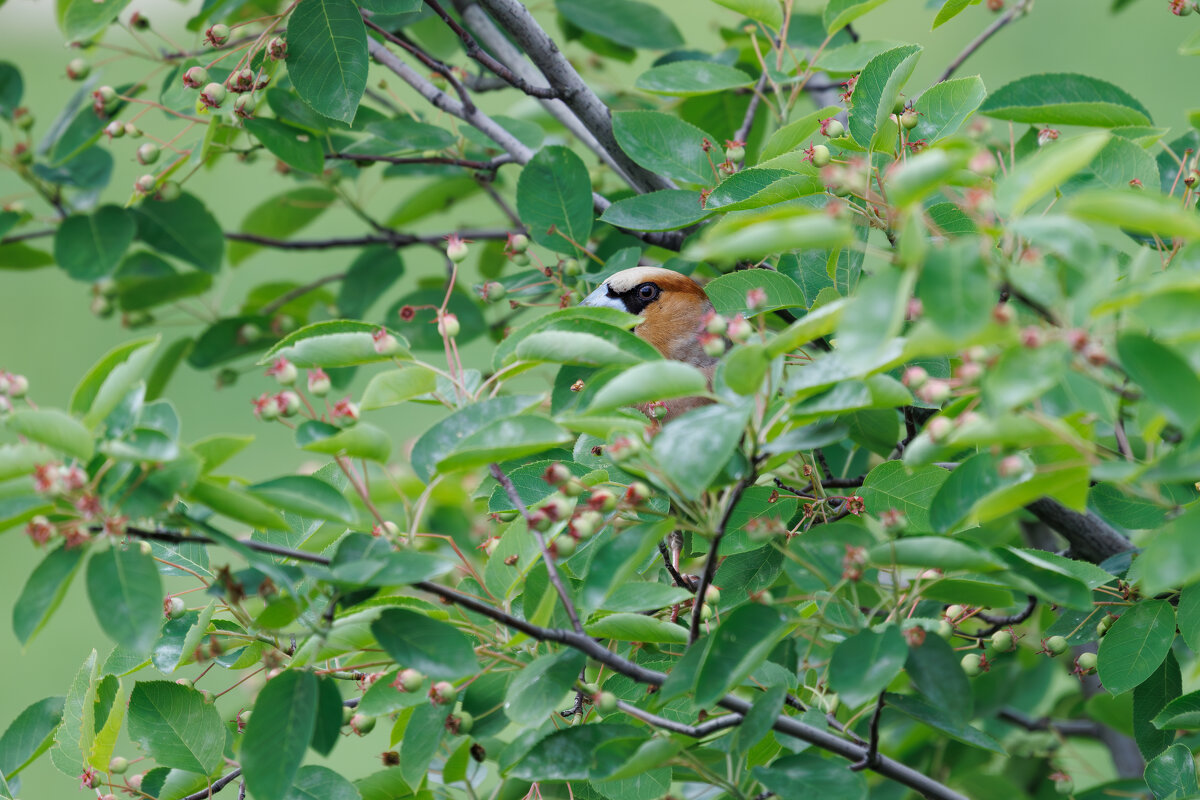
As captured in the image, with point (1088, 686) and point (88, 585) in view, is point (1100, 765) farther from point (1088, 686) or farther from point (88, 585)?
point (88, 585)

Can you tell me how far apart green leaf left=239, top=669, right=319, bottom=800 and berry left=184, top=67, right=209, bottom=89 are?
0.93 meters

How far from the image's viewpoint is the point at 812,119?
1.34m

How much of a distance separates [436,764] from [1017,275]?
1.04 metres

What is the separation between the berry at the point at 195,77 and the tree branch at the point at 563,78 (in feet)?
1.35

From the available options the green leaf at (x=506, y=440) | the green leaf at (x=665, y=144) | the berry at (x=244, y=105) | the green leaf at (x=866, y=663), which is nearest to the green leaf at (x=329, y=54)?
the berry at (x=244, y=105)

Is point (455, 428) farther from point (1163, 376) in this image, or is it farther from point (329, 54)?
point (329, 54)

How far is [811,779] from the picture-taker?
913mm

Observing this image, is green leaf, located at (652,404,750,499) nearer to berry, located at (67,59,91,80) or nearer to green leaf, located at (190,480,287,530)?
green leaf, located at (190,480,287,530)

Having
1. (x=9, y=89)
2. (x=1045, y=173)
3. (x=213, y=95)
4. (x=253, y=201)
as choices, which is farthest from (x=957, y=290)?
(x=253, y=201)

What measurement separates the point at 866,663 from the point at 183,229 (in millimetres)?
1673

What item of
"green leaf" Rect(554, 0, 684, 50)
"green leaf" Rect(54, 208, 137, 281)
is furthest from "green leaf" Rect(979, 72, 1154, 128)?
"green leaf" Rect(54, 208, 137, 281)

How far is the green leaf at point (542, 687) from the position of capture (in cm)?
90

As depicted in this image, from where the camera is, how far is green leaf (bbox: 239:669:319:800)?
0.87m

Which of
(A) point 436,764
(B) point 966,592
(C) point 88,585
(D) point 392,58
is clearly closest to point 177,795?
(A) point 436,764
